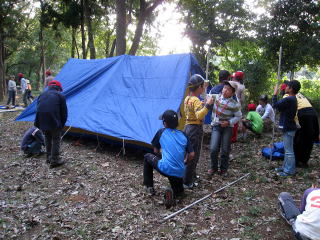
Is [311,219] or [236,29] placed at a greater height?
[236,29]

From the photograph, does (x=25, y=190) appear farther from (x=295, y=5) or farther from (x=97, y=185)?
(x=295, y=5)

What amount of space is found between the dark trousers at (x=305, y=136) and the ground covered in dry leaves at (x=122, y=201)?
1.04 feet

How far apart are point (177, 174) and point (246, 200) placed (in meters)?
1.21

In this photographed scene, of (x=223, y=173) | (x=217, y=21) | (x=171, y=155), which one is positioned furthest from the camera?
(x=217, y=21)

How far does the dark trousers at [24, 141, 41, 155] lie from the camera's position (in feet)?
20.0

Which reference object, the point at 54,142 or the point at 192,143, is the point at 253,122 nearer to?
the point at 192,143

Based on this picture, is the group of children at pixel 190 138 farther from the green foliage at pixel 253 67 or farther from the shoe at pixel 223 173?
the green foliage at pixel 253 67

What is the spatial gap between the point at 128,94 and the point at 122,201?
302 centimetres

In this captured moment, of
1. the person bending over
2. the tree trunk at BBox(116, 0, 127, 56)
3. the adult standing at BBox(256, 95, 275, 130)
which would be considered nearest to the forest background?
the tree trunk at BBox(116, 0, 127, 56)

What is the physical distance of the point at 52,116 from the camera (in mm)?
5301

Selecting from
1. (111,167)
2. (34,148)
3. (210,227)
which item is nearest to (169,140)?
(210,227)

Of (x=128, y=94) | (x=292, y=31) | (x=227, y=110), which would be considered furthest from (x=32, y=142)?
(x=292, y=31)

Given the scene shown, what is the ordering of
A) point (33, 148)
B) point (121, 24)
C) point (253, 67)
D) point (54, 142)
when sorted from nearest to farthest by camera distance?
point (54, 142), point (33, 148), point (121, 24), point (253, 67)

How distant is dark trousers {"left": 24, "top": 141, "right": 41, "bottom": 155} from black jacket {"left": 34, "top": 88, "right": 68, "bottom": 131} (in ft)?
3.05
